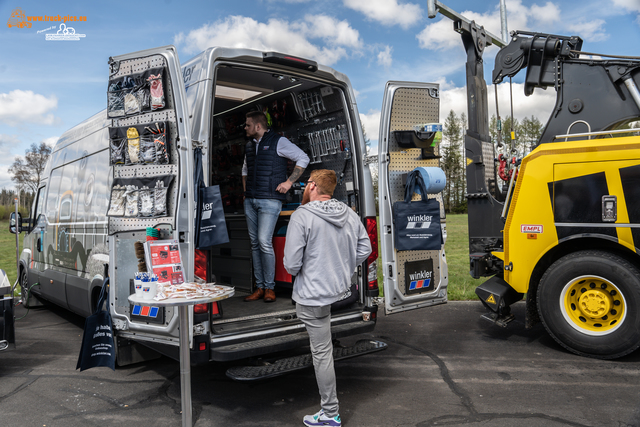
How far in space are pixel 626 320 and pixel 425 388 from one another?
2081 mm

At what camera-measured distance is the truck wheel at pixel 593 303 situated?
14.8 feet

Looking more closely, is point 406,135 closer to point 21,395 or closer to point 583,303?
point 583,303

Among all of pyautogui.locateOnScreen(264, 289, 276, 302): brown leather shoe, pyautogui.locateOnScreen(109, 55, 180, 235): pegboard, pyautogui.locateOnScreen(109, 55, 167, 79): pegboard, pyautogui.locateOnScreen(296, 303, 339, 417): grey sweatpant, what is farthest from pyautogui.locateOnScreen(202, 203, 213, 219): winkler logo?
pyautogui.locateOnScreen(264, 289, 276, 302): brown leather shoe

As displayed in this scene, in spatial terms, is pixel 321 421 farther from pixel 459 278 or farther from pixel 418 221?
pixel 459 278

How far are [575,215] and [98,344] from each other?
4491 millimetres

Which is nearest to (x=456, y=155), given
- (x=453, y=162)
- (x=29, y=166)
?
(x=453, y=162)

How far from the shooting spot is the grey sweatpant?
3.23 m

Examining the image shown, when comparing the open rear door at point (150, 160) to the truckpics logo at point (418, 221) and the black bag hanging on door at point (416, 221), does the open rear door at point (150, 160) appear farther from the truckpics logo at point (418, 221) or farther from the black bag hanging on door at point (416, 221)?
the truckpics logo at point (418, 221)

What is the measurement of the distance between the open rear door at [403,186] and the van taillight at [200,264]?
1608 mm

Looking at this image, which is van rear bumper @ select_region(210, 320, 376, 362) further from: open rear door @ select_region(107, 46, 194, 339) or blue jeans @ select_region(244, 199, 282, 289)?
blue jeans @ select_region(244, 199, 282, 289)

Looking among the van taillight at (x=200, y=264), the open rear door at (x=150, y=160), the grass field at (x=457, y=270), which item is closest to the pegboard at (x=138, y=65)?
the open rear door at (x=150, y=160)

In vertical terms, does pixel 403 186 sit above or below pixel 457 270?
above

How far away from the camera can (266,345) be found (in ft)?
11.9

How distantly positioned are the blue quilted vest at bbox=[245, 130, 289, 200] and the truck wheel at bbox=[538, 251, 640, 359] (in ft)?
9.67
